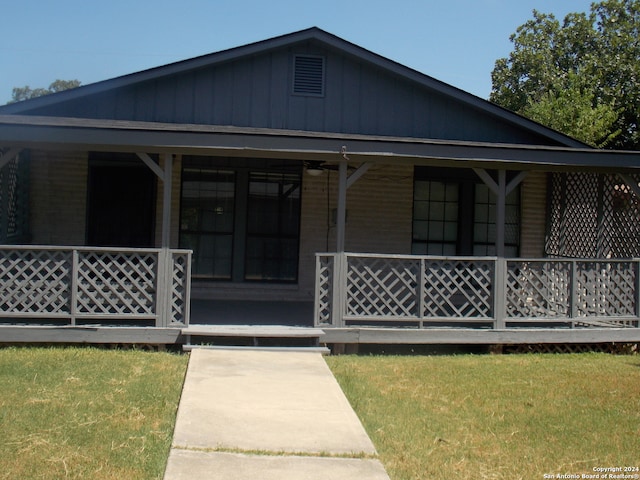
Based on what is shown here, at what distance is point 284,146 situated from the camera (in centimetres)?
991

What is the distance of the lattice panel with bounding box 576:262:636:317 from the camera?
11156mm

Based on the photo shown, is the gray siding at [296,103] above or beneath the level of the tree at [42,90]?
beneath

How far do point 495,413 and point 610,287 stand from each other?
4.70m

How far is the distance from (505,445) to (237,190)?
7.82 m

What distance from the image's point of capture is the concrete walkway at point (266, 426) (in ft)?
18.2

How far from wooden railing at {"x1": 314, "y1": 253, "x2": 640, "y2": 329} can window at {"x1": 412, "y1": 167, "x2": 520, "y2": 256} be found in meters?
2.32

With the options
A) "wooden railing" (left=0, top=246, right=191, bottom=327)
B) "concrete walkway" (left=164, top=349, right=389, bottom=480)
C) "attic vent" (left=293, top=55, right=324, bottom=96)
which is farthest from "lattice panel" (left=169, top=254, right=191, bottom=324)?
"attic vent" (left=293, top=55, right=324, bottom=96)

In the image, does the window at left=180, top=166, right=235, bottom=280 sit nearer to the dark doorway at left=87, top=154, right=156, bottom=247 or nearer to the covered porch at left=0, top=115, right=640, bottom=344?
the dark doorway at left=87, top=154, right=156, bottom=247

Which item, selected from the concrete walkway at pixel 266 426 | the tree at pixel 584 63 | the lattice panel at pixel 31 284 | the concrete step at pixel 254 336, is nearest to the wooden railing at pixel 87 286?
the lattice panel at pixel 31 284

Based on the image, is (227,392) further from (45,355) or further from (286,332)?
(45,355)

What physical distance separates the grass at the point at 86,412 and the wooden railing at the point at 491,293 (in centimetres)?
225

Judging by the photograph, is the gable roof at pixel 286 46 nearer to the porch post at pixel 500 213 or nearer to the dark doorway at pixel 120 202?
the dark doorway at pixel 120 202

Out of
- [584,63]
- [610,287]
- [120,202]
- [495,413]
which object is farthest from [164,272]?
[584,63]

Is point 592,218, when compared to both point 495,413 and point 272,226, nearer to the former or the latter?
point 272,226
